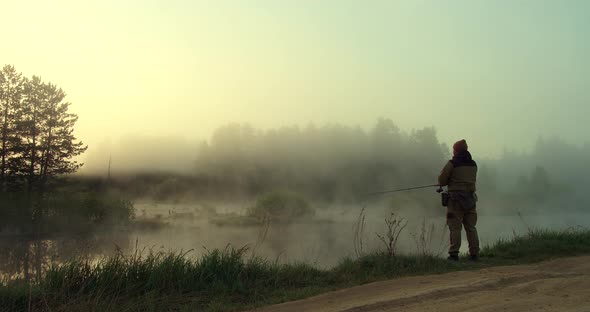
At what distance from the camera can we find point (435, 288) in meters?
6.20

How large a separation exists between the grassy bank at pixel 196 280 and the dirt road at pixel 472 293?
624mm

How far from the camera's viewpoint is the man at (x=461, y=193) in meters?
8.98

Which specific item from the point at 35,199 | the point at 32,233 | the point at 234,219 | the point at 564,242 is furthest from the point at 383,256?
the point at 234,219

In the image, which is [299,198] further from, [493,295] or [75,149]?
[493,295]

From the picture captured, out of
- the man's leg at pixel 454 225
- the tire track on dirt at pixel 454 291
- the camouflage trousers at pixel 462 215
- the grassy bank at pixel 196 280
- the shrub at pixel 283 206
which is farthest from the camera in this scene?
the shrub at pixel 283 206

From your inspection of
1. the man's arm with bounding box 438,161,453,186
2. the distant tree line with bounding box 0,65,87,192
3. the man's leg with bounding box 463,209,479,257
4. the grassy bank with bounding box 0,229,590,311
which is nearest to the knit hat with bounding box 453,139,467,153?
the man's arm with bounding box 438,161,453,186

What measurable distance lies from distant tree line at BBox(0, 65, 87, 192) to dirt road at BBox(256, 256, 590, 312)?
1448 inches

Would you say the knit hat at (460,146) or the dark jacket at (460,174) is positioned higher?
the knit hat at (460,146)

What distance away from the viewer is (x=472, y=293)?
18.9 feet

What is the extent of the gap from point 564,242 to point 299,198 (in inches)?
2151

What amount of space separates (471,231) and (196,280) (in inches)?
234

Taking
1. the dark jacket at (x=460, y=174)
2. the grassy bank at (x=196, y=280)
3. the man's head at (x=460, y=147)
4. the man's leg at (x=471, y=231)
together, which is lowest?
the grassy bank at (x=196, y=280)

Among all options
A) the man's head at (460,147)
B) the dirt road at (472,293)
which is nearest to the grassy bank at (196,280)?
the dirt road at (472,293)

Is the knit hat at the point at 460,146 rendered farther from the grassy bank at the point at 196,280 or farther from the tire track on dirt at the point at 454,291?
the tire track on dirt at the point at 454,291
